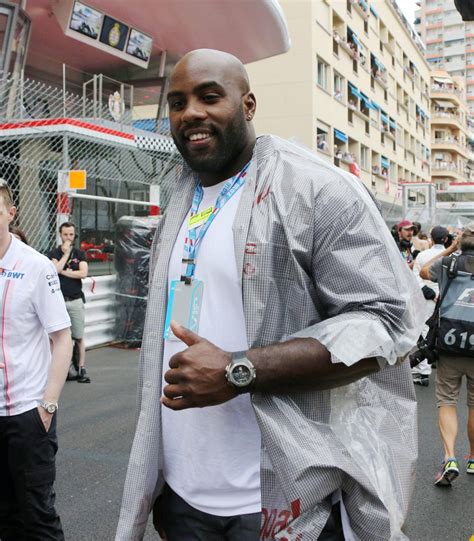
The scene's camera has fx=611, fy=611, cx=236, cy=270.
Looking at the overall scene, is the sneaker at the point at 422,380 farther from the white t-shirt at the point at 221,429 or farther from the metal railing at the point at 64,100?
the metal railing at the point at 64,100

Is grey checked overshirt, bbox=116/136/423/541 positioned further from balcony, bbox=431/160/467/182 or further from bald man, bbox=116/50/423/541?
balcony, bbox=431/160/467/182

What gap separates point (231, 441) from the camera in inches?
60.2

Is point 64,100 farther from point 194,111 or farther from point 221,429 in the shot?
point 221,429

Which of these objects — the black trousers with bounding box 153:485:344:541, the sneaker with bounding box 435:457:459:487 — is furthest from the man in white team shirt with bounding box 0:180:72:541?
the sneaker with bounding box 435:457:459:487

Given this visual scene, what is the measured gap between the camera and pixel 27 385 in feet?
9.01

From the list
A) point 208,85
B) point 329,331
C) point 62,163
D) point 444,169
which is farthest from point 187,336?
point 444,169

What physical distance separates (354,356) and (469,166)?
98.4 m

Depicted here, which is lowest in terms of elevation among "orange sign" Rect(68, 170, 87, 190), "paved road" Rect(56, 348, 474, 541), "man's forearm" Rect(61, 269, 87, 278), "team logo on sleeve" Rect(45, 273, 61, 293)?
"paved road" Rect(56, 348, 474, 541)

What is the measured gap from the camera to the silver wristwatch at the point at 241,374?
4.34 feet

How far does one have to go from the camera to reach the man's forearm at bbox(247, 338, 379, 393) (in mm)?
1320

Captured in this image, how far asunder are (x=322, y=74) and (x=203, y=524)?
3321 centimetres

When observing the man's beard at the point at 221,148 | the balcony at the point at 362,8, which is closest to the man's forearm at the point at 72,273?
the man's beard at the point at 221,148

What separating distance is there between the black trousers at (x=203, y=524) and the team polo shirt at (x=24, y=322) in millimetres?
1234

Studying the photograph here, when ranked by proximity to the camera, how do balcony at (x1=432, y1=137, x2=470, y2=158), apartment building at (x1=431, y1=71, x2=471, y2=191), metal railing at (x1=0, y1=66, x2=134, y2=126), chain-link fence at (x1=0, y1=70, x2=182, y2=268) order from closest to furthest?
chain-link fence at (x1=0, y1=70, x2=182, y2=268) → metal railing at (x1=0, y1=66, x2=134, y2=126) → apartment building at (x1=431, y1=71, x2=471, y2=191) → balcony at (x1=432, y1=137, x2=470, y2=158)
